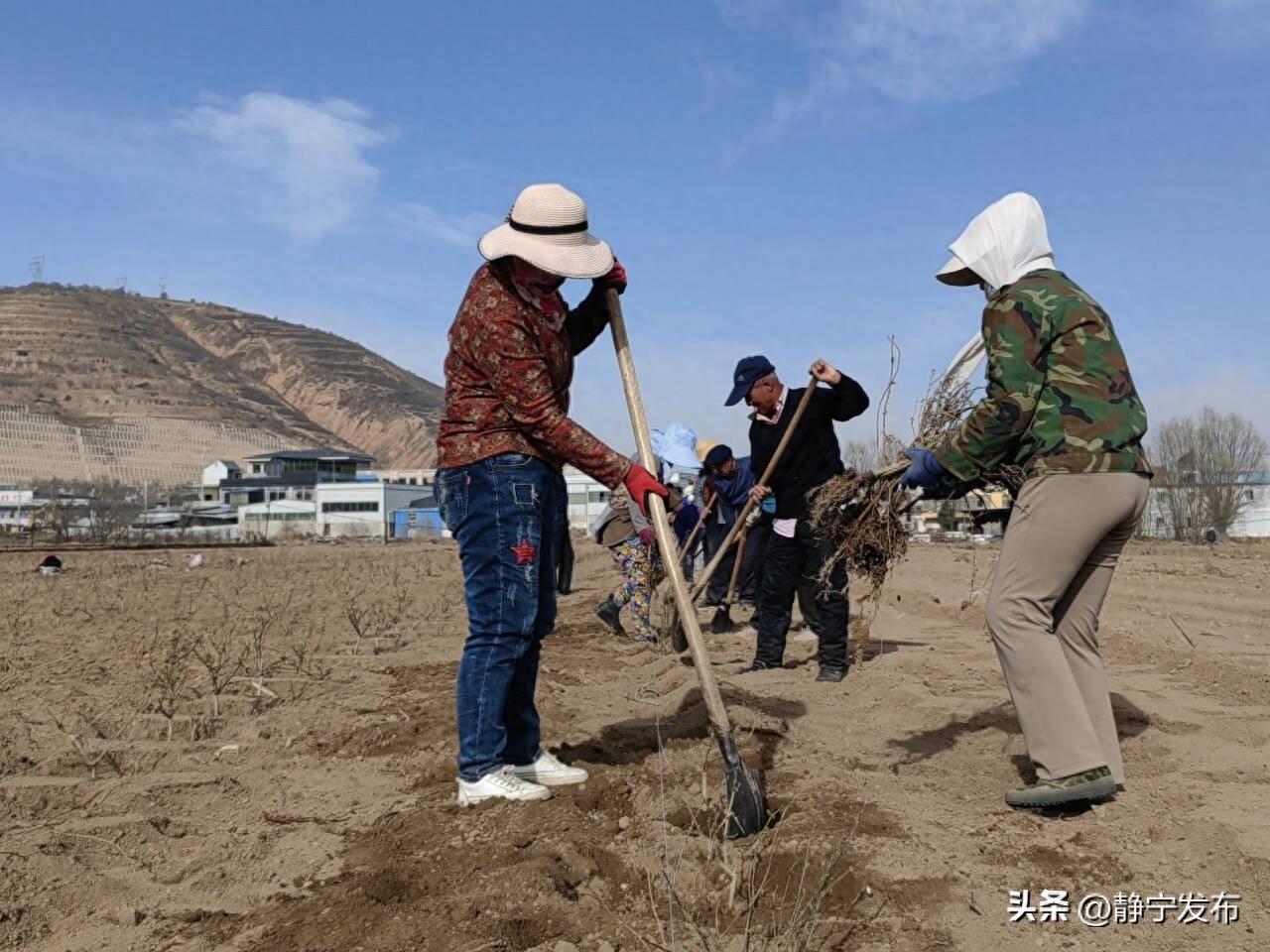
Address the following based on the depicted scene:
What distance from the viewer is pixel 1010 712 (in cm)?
484

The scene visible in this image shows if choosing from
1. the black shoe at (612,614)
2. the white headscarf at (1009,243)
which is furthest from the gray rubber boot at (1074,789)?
the black shoe at (612,614)

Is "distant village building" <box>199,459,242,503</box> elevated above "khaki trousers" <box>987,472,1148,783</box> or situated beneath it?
elevated above

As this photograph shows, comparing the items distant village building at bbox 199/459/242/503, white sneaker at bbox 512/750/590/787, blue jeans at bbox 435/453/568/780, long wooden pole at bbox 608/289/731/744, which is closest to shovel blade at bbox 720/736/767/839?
long wooden pole at bbox 608/289/731/744

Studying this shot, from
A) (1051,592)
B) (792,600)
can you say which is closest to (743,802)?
(1051,592)

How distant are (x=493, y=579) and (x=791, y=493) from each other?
9.50ft

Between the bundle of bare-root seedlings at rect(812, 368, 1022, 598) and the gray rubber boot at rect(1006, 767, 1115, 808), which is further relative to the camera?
the bundle of bare-root seedlings at rect(812, 368, 1022, 598)

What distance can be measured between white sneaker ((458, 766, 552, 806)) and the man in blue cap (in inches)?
102

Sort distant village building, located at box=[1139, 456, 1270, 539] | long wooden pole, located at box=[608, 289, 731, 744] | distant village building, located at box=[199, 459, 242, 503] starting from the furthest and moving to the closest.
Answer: distant village building, located at box=[199, 459, 242, 503], distant village building, located at box=[1139, 456, 1270, 539], long wooden pole, located at box=[608, 289, 731, 744]

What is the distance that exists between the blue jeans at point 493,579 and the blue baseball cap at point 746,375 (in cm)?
273

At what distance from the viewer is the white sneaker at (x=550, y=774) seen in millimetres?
3664

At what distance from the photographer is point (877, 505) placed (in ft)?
13.7

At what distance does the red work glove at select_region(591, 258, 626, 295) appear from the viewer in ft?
12.9

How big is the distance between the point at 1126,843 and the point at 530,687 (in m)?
1.97

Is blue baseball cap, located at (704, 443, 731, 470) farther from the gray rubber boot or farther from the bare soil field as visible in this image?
the gray rubber boot
